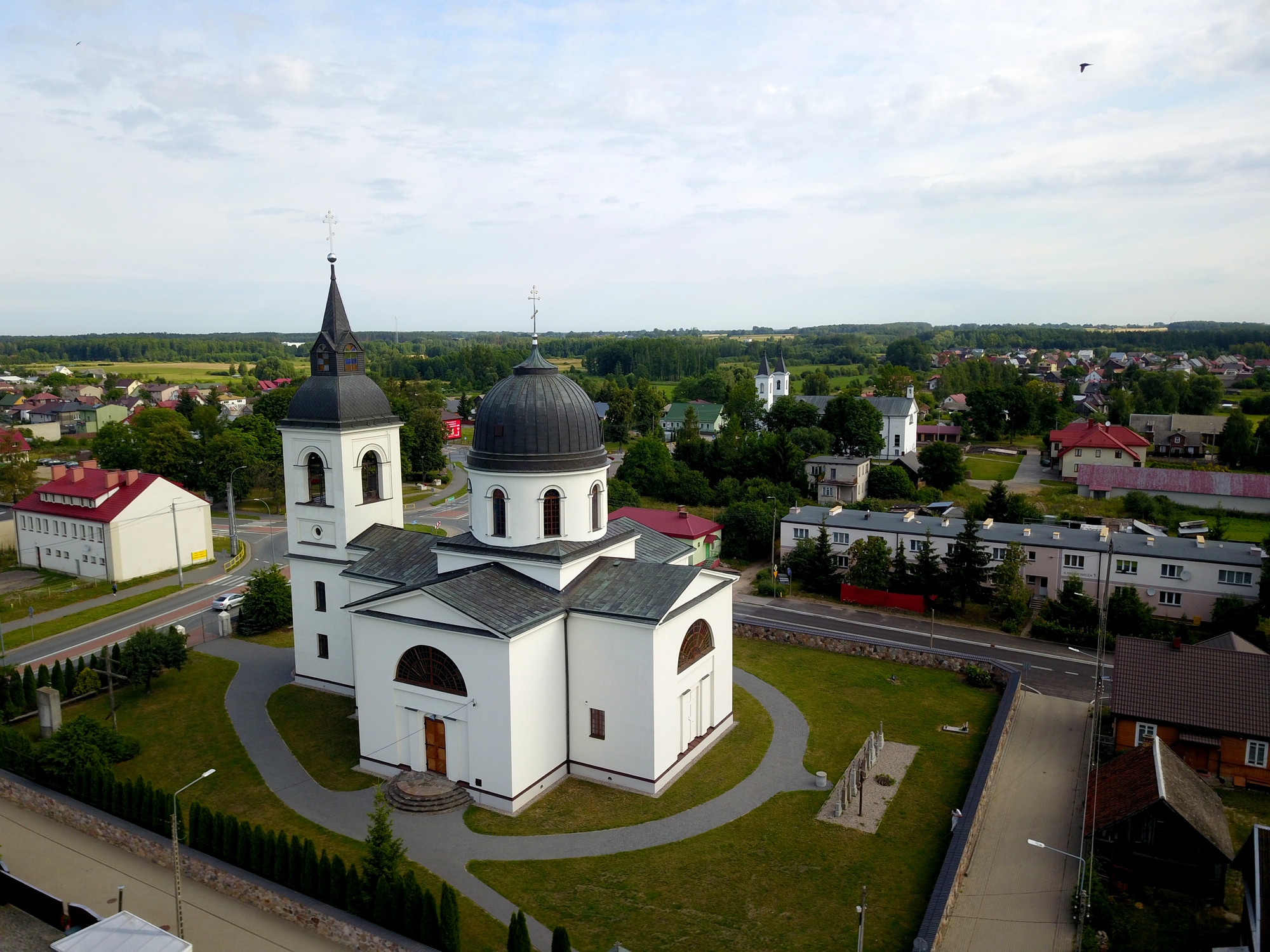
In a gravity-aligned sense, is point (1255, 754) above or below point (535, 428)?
below

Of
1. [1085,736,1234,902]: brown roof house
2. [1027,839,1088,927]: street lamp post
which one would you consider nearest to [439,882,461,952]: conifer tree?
[1027,839,1088,927]: street lamp post

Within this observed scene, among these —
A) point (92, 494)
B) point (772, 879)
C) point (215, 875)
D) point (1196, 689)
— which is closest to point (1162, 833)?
point (1196, 689)

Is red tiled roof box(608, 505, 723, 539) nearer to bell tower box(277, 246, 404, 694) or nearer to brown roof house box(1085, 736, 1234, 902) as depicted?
bell tower box(277, 246, 404, 694)

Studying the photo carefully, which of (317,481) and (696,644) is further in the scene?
(317,481)

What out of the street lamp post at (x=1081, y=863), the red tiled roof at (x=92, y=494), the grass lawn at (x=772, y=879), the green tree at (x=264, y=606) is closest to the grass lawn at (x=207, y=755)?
the grass lawn at (x=772, y=879)

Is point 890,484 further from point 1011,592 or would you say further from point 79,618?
point 79,618

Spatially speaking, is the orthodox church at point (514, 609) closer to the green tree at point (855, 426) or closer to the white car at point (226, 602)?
the white car at point (226, 602)

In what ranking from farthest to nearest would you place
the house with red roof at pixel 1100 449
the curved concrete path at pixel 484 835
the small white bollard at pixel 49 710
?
the house with red roof at pixel 1100 449
the small white bollard at pixel 49 710
the curved concrete path at pixel 484 835
